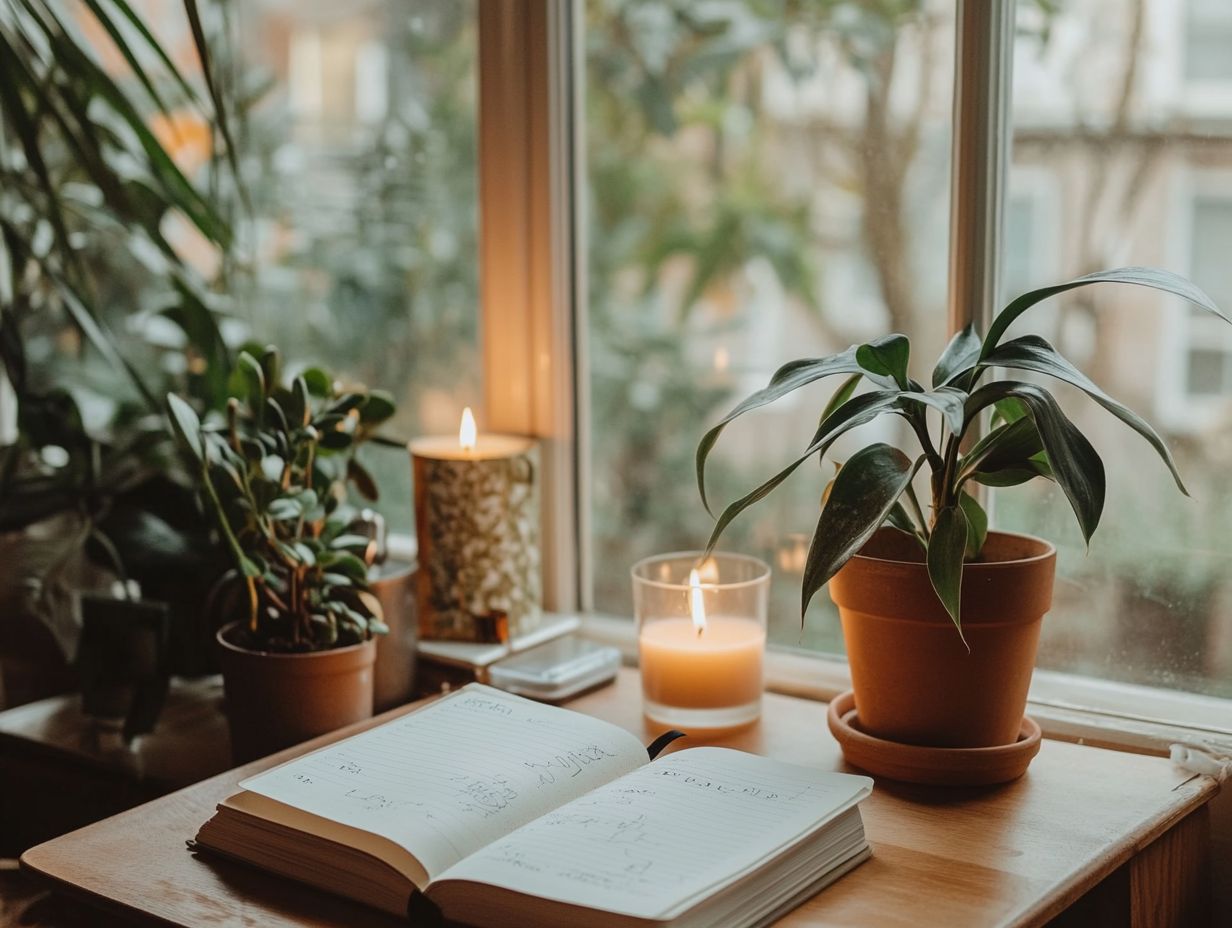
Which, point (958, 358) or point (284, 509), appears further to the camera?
point (284, 509)

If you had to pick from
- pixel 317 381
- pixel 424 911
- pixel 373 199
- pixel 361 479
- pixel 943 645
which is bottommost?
pixel 424 911

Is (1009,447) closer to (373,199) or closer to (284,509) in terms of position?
(284,509)

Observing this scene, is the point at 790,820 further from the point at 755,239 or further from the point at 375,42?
the point at 375,42

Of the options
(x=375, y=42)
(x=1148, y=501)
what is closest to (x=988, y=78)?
(x=1148, y=501)

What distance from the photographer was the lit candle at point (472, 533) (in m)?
1.37

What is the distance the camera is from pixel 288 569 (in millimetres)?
1235

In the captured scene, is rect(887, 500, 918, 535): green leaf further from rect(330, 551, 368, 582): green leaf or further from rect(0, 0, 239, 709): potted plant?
rect(0, 0, 239, 709): potted plant

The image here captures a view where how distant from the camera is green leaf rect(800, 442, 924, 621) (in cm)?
92

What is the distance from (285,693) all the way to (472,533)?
282 mm

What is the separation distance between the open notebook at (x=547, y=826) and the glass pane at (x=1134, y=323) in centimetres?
42

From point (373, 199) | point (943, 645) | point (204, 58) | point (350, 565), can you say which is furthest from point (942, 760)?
point (373, 199)

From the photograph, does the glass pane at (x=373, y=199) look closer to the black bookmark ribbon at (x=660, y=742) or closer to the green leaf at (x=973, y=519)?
the black bookmark ribbon at (x=660, y=742)

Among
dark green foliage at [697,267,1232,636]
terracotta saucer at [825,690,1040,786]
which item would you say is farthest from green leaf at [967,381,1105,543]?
terracotta saucer at [825,690,1040,786]

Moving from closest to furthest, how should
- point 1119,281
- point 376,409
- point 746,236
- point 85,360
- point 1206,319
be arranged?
point 1119,281, point 1206,319, point 376,409, point 746,236, point 85,360
